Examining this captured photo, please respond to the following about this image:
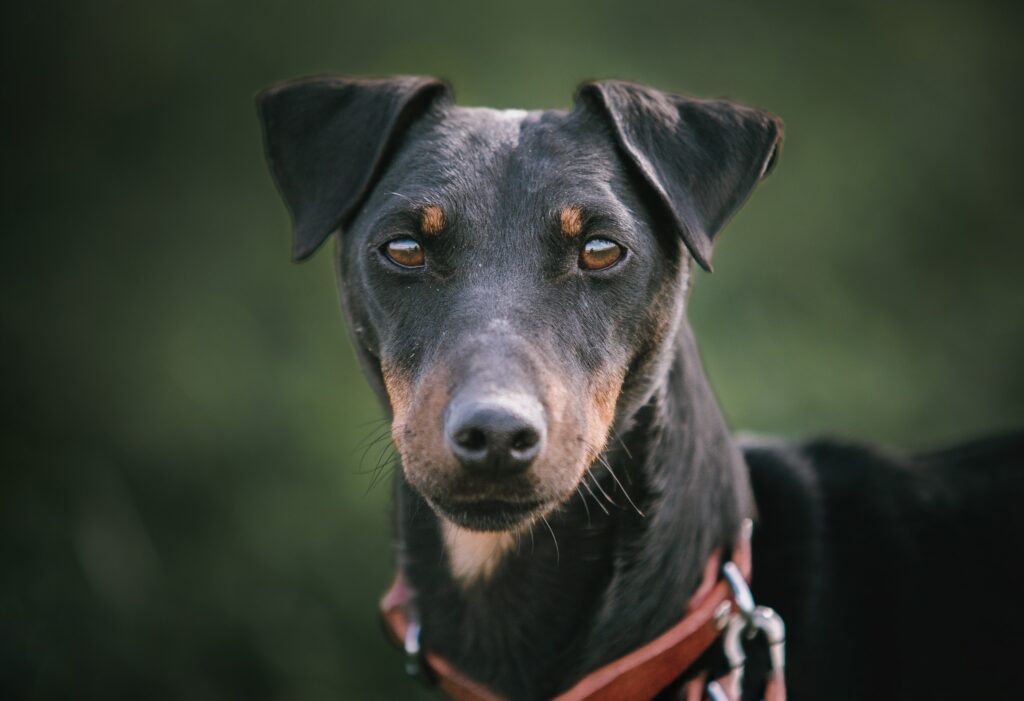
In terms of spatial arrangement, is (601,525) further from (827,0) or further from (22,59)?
(827,0)

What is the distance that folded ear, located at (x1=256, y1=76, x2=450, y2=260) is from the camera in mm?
2893

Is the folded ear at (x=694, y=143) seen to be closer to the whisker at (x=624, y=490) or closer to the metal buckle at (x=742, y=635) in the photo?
the whisker at (x=624, y=490)

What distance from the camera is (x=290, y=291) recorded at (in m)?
6.55

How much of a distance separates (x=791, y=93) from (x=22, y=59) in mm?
5886

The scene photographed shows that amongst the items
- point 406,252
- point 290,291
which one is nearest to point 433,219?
point 406,252

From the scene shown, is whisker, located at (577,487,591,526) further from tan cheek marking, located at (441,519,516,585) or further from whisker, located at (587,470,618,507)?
tan cheek marking, located at (441,519,516,585)

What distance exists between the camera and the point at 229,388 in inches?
241

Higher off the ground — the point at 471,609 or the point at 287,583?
the point at 471,609

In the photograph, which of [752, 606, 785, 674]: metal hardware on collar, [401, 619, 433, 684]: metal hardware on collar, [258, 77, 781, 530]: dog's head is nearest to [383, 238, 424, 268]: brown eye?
[258, 77, 781, 530]: dog's head

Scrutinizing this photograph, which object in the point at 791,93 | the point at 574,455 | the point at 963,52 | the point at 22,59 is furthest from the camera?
the point at 963,52

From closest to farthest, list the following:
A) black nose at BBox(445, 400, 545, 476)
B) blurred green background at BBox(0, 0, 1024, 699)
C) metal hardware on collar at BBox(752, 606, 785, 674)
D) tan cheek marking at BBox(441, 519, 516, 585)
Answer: black nose at BBox(445, 400, 545, 476) < metal hardware on collar at BBox(752, 606, 785, 674) < tan cheek marking at BBox(441, 519, 516, 585) < blurred green background at BBox(0, 0, 1024, 699)

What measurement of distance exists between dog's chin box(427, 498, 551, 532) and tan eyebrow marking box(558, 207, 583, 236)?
743 millimetres

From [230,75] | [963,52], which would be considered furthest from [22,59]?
[963,52]

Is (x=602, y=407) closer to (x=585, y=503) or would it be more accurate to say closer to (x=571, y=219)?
(x=585, y=503)
